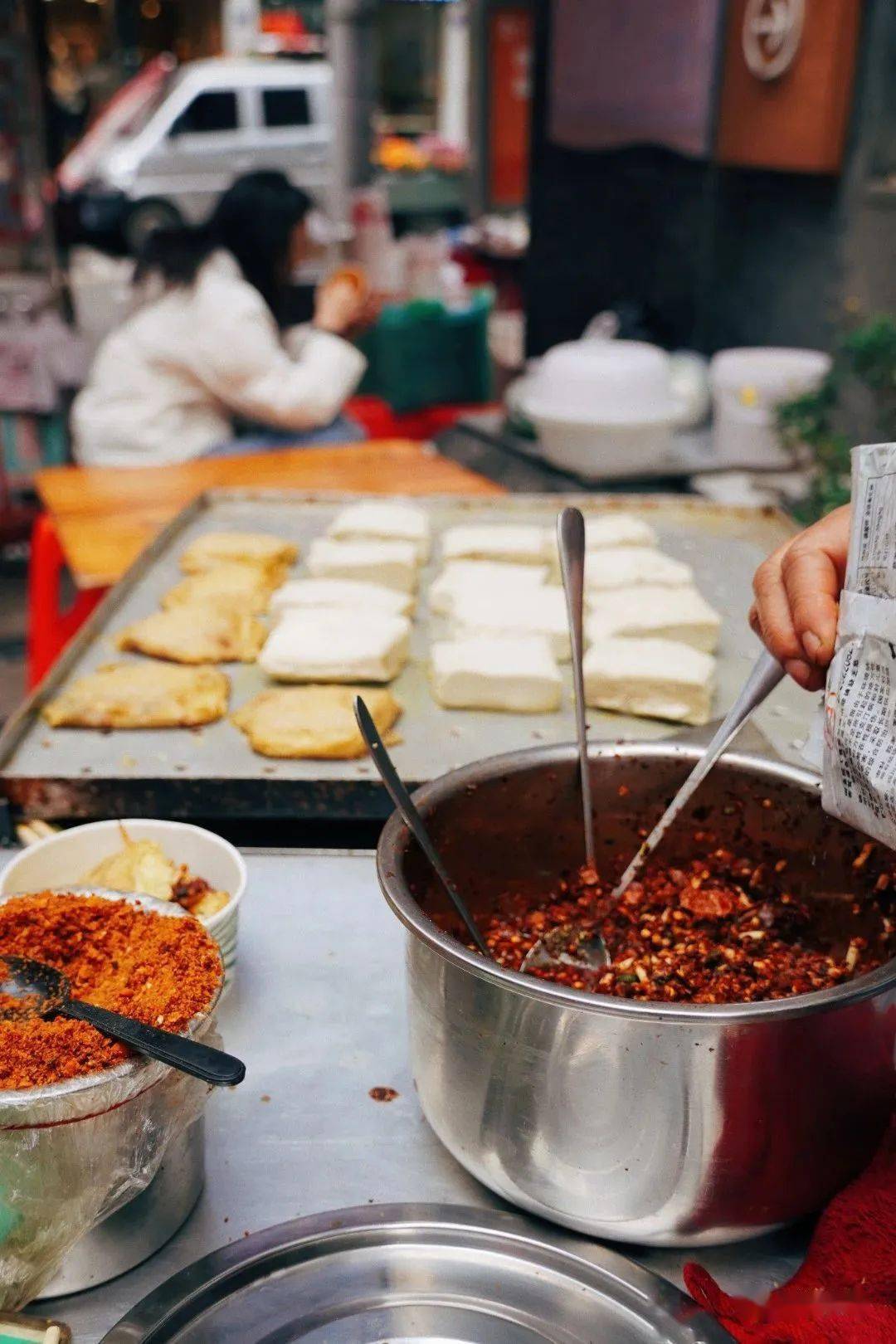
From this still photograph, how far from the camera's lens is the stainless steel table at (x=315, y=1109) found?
1.14 m

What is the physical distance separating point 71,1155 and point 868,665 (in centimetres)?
81

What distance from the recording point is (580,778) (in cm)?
147

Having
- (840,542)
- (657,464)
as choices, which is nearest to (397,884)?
(840,542)

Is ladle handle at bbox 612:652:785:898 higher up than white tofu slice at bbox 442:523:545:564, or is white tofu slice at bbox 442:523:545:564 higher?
ladle handle at bbox 612:652:785:898

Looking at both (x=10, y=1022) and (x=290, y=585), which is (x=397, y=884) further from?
(x=290, y=585)

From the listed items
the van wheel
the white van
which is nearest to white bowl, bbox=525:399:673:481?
the van wheel

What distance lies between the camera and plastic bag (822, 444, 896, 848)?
1.02 m

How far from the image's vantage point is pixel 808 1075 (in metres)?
1.02

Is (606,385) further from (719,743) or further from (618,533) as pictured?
(719,743)

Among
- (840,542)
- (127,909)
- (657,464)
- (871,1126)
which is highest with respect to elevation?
(840,542)

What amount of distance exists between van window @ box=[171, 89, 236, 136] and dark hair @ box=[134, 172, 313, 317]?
724 centimetres

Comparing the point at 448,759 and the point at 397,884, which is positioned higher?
the point at 397,884

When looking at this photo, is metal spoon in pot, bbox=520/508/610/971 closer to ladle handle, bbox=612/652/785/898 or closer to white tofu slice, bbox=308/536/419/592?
ladle handle, bbox=612/652/785/898

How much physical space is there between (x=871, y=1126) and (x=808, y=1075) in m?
0.14
